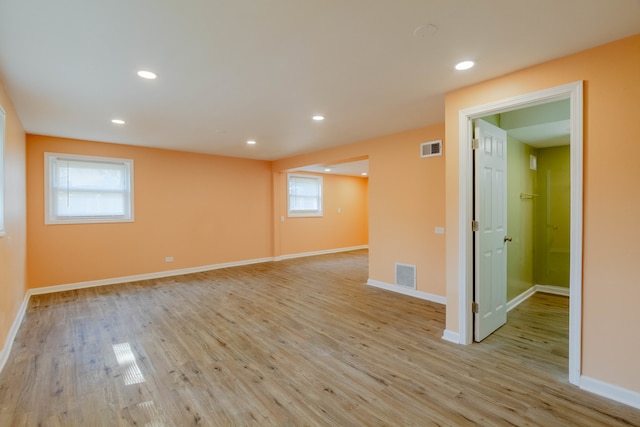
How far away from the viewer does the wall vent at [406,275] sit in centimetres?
461

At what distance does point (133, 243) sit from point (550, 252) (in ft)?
A: 24.3

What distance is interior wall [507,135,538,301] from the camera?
13.2ft

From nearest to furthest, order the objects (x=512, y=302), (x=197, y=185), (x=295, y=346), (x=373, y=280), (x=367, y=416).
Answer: (x=367, y=416) < (x=295, y=346) < (x=512, y=302) < (x=373, y=280) < (x=197, y=185)

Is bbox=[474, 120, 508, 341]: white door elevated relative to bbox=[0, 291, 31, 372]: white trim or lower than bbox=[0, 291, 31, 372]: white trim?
elevated

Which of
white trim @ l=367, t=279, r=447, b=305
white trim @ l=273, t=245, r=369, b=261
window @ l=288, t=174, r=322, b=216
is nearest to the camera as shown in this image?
white trim @ l=367, t=279, r=447, b=305

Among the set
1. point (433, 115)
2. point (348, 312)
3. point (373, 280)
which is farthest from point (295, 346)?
point (433, 115)

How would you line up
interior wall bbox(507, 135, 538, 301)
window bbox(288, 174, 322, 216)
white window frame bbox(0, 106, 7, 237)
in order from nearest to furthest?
white window frame bbox(0, 106, 7, 237) < interior wall bbox(507, 135, 538, 301) < window bbox(288, 174, 322, 216)

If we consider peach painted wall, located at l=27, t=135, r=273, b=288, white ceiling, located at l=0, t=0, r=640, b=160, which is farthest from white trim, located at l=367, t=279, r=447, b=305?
peach painted wall, located at l=27, t=135, r=273, b=288

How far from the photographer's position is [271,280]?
226 inches

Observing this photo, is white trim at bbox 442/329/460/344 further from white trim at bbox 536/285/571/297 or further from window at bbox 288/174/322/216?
window at bbox 288/174/322/216

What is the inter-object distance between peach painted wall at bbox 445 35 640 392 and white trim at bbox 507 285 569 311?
79.7 inches

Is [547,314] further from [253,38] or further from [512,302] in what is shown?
[253,38]

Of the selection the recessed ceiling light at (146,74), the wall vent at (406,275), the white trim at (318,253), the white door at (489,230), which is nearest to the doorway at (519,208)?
the white door at (489,230)

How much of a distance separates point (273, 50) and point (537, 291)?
5.32 m
